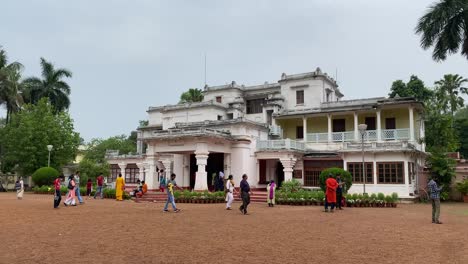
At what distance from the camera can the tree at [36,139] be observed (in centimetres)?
3419

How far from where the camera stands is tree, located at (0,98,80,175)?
1346 inches

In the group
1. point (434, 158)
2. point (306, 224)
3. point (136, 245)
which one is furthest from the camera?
point (434, 158)

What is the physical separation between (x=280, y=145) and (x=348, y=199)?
29.3ft

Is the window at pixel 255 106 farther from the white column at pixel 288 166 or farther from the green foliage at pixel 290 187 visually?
the green foliage at pixel 290 187

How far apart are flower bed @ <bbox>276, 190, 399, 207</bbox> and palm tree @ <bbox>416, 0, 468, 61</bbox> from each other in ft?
35.7

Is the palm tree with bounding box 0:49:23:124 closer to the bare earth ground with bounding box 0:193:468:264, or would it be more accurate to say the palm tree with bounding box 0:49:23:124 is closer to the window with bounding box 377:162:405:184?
the bare earth ground with bounding box 0:193:468:264

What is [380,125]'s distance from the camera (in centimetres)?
2834

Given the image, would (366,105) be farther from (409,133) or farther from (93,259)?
(93,259)

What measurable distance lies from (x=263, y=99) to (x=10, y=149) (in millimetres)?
23516

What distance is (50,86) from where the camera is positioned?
149 ft

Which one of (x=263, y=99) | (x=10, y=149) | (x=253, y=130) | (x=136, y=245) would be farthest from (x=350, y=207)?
(x=10, y=149)

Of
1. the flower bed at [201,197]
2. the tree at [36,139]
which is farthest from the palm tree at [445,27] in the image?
the tree at [36,139]

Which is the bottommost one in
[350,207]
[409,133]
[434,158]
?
[350,207]

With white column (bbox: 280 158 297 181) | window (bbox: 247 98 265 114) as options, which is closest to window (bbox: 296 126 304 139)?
white column (bbox: 280 158 297 181)
